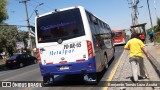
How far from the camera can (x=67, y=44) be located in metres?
11.8

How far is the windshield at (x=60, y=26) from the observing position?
1176cm

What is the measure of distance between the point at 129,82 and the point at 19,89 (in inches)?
173

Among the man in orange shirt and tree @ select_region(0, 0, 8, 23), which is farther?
tree @ select_region(0, 0, 8, 23)

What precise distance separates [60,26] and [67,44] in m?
0.80

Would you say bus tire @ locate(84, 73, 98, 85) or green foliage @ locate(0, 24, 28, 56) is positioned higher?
green foliage @ locate(0, 24, 28, 56)

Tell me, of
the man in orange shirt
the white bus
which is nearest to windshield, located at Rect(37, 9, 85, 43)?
the white bus

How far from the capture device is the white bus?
452 inches

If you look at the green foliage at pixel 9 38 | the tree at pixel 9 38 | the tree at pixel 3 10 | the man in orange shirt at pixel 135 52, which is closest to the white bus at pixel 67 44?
the man in orange shirt at pixel 135 52

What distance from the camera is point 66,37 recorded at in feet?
38.8

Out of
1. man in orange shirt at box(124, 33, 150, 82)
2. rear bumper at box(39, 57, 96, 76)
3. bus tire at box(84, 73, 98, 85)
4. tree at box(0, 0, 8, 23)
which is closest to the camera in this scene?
man in orange shirt at box(124, 33, 150, 82)

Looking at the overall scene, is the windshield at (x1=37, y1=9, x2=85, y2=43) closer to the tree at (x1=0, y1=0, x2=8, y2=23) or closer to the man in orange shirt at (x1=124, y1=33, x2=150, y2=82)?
the man in orange shirt at (x1=124, y1=33, x2=150, y2=82)

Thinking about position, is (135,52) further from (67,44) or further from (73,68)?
(67,44)

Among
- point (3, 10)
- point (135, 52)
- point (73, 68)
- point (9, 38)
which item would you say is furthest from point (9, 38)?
point (135, 52)

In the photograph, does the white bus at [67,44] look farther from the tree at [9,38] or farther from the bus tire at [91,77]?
the tree at [9,38]
